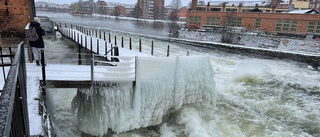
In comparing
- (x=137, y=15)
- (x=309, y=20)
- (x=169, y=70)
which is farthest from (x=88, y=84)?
(x=137, y=15)

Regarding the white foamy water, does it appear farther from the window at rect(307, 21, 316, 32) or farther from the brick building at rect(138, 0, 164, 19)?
the brick building at rect(138, 0, 164, 19)

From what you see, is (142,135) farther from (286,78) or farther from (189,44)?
(189,44)

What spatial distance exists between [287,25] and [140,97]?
45418 millimetres

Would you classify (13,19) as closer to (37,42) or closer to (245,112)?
(37,42)

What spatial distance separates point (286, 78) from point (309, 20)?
33265mm

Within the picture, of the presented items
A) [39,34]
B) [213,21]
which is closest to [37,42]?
[39,34]

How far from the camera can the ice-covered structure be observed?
21.1ft

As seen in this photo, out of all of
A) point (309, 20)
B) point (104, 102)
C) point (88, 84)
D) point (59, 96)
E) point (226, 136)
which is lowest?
point (226, 136)

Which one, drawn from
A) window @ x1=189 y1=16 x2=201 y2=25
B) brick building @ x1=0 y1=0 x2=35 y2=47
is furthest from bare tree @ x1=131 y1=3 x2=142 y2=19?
brick building @ x1=0 y1=0 x2=35 y2=47

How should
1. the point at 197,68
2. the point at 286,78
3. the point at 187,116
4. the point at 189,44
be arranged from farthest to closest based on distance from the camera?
Answer: the point at 189,44, the point at 286,78, the point at 187,116, the point at 197,68

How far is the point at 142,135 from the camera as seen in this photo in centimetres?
721

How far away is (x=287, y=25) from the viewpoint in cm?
4375

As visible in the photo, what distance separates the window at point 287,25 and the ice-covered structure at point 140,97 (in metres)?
43.0

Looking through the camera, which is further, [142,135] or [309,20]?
Answer: [309,20]
